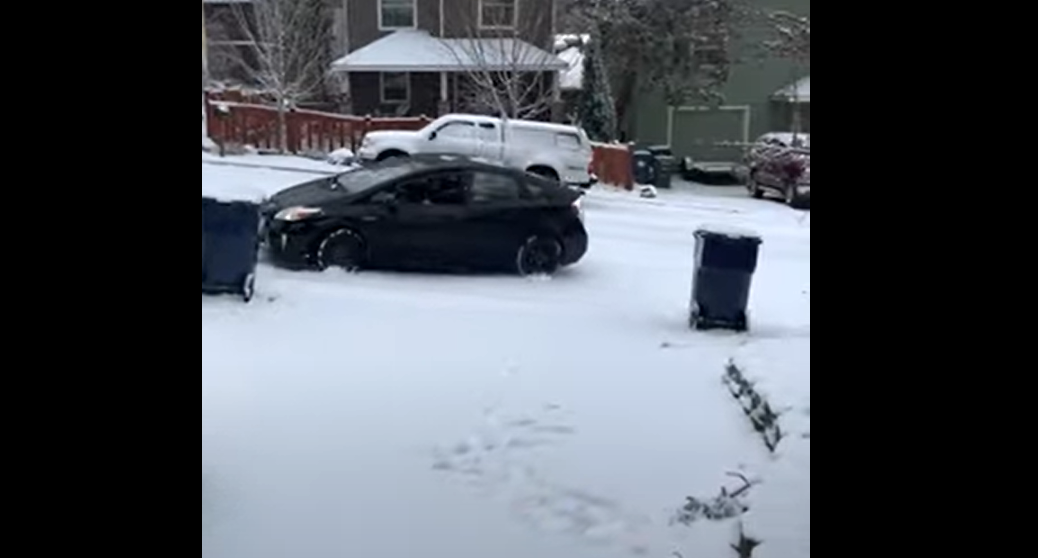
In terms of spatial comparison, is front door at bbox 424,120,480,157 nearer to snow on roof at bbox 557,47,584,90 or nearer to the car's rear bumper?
the car's rear bumper

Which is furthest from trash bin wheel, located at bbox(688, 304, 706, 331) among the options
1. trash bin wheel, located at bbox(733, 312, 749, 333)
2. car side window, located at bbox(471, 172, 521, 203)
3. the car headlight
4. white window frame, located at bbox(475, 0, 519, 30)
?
white window frame, located at bbox(475, 0, 519, 30)

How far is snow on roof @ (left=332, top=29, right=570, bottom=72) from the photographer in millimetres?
18500

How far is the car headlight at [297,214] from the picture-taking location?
364 inches

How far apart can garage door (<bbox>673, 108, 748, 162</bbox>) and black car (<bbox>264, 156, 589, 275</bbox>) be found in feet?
41.3

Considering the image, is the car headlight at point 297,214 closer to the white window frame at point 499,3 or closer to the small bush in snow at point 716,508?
the small bush in snow at point 716,508

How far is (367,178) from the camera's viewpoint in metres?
9.85

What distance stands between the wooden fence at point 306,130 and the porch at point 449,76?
1.97m

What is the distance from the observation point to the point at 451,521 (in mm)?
4633

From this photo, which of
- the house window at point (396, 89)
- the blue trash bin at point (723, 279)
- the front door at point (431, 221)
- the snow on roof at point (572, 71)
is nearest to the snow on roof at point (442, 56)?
the house window at point (396, 89)

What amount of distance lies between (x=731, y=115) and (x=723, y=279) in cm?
1482

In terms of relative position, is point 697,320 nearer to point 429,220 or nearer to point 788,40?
point 429,220
